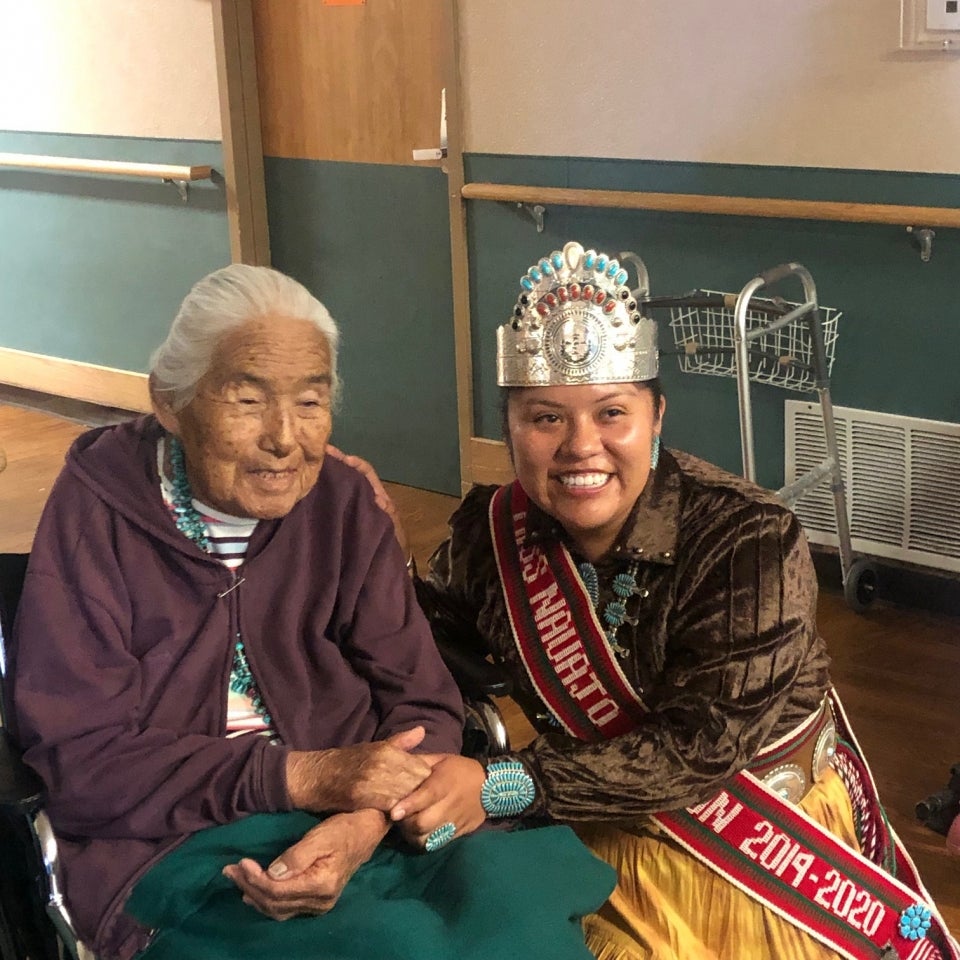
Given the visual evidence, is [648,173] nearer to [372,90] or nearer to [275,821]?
[372,90]

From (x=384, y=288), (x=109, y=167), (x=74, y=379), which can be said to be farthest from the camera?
(x=74, y=379)

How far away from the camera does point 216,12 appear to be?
4766 mm

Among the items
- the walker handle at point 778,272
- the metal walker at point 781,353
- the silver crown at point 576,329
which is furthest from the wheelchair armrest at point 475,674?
the walker handle at point 778,272

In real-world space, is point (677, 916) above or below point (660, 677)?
below

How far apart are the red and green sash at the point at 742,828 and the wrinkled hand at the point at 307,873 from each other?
14.5 inches

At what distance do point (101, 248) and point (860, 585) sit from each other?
11.3 feet

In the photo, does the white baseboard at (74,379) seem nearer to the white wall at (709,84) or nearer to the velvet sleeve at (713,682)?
the white wall at (709,84)

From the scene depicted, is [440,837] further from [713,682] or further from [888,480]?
[888,480]

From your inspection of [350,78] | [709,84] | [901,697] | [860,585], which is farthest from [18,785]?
[350,78]

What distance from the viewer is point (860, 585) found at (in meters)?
3.64

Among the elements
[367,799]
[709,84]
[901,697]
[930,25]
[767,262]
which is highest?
[930,25]

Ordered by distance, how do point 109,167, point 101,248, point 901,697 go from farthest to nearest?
point 101,248 → point 109,167 → point 901,697

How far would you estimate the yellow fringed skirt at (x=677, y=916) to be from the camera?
166cm

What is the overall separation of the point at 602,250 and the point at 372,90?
104 centimetres
